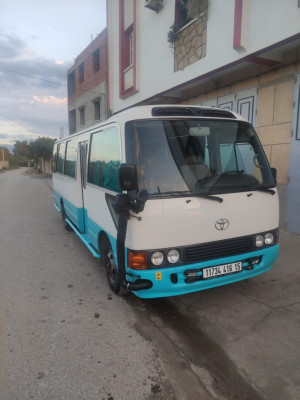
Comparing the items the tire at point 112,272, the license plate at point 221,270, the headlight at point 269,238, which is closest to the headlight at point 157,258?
the license plate at point 221,270

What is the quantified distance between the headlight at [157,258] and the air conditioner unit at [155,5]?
955 centimetres

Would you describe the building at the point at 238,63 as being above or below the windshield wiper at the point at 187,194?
above

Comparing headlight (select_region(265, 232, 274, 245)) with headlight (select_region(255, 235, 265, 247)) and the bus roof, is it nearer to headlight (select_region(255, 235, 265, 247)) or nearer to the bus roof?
headlight (select_region(255, 235, 265, 247))

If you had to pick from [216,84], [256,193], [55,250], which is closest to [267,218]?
[256,193]

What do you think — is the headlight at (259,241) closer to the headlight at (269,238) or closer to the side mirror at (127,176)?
the headlight at (269,238)

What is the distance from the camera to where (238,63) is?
6.76m

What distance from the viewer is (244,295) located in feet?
12.5

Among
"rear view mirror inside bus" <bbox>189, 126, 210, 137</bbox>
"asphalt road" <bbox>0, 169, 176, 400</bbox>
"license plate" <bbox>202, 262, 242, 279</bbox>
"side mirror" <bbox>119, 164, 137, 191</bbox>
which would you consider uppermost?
"rear view mirror inside bus" <bbox>189, 126, 210, 137</bbox>

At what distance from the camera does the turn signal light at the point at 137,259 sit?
2955 millimetres

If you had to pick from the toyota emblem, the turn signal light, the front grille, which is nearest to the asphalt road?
the turn signal light

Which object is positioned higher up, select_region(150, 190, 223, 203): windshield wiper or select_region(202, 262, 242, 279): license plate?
select_region(150, 190, 223, 203): windshield wiper

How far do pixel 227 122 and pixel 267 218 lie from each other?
1307mm

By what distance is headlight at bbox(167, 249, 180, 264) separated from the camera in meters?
3.02

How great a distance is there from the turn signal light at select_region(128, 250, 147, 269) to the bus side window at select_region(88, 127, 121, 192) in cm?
80
